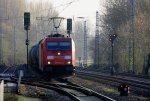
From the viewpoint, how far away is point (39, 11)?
4811 inches

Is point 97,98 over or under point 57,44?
under

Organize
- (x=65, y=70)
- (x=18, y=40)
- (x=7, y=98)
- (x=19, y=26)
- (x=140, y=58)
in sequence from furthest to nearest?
(x=19, y=26)
(x=18, y=40)
(x=140, y=58)
(x=65, y=70)
(x=7, y=98)

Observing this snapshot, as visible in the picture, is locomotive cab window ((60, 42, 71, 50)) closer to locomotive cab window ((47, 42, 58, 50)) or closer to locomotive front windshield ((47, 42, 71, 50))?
locomotive front windshield ((47, 42, 71, 50))

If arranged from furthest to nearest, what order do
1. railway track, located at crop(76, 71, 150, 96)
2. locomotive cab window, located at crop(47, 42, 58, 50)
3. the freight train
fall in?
locomotive cab window, located at crop(47, 42, 58, 50) → the freight train → railway track, located at crop(76, 71, 150, 96)

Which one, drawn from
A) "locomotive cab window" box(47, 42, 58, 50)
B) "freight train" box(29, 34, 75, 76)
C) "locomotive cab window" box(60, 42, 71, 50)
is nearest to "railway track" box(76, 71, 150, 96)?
"freight train" box(29, 34, 75, 76)

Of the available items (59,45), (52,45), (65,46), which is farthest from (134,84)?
(52,45)

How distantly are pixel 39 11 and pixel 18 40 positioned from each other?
20.0 m

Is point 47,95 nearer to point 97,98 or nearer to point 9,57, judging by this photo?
point 97,98

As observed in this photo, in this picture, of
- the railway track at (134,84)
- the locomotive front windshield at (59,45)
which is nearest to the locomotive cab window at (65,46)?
the locomotive front windshield at (59,45)

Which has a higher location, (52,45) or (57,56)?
(52,45)

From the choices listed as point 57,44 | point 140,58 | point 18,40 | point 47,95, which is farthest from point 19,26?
point 47,95

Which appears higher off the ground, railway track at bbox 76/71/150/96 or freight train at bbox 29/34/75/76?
freight train at bbox 29/34/75/76

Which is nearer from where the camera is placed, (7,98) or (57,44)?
(7,98)

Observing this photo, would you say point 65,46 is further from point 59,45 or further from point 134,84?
point 134,84
